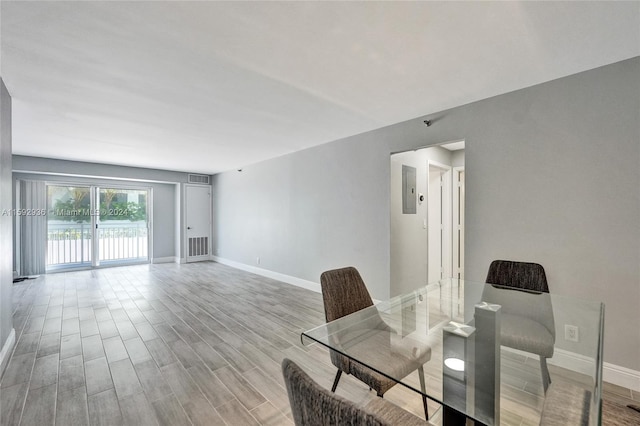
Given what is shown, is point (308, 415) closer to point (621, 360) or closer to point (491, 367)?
point (491, 367)

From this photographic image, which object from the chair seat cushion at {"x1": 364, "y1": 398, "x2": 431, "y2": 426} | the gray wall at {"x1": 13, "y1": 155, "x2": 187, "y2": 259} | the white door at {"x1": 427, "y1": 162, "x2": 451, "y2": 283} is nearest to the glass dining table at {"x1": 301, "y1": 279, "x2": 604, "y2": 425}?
the chair seat cushion at {"x1": 364, "y1": 398, "x2": 431, "y2": 426}

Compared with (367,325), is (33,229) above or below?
above

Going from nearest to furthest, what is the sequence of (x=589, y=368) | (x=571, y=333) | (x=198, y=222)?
(x=589, y=368), (x=571, y=333), (x=198, y=222)

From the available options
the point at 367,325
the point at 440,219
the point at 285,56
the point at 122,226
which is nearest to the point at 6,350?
the point at 367,325

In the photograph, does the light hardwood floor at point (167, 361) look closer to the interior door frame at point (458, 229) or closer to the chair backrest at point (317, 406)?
the chair backrest at point (317, 406)

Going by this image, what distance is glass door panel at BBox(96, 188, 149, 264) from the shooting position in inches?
261

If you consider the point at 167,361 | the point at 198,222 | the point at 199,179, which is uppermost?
the point at 199,179

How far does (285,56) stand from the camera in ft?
6.58

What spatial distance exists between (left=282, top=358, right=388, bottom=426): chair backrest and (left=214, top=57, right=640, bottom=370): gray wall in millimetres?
2648

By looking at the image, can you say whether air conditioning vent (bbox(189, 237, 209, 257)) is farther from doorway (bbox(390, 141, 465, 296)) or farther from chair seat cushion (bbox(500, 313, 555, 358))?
chair seat cushion (bbox(500, 313, 555, 358))

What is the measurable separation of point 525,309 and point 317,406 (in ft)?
6.48

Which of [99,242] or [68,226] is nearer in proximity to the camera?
[68,226]

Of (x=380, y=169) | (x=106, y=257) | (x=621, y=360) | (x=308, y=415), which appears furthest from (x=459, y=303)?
(x=106, y=257)

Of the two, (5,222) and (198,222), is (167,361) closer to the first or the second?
(5,222)
